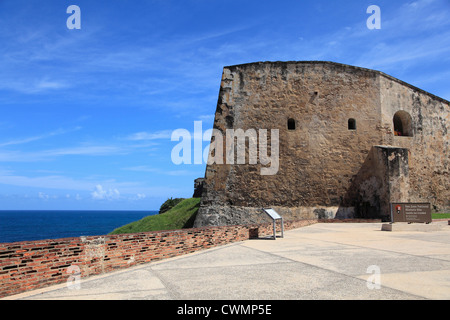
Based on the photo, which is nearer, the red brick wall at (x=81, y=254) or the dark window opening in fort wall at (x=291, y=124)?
the red brick wall at (x=81, y=254)

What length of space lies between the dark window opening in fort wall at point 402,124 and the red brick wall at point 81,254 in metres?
15.9

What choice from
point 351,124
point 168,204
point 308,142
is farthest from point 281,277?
point 168,204

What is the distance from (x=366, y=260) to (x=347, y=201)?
11.5 metres

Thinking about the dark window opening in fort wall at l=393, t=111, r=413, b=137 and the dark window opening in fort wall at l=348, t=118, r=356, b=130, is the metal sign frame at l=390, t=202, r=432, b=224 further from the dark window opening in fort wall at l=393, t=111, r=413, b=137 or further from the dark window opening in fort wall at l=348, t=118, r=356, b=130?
the dark window opening in fort wall at l=393, t=111, r=413, b=137

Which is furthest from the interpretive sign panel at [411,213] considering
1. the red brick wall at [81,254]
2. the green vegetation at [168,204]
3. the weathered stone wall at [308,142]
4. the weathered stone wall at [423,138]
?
the green vegetation at [168,204]

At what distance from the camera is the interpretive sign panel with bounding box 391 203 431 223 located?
1167 centimetres

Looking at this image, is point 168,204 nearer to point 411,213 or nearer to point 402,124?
point 402,124

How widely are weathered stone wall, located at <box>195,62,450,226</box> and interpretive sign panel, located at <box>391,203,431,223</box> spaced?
14.1 ft

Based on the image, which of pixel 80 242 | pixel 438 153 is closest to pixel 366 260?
pixel 80 242

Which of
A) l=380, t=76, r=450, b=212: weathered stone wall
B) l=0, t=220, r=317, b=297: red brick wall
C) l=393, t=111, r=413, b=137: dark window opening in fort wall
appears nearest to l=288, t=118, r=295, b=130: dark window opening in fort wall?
l=380, t=76, r=450, b=212: weathered stone wall

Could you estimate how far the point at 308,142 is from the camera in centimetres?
1711

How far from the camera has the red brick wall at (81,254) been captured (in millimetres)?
4590

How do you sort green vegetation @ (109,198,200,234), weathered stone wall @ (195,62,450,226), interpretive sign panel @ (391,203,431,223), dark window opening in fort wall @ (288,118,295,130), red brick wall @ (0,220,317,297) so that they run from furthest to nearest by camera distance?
green vegetation @ (109,198,200,234), dark window opening in fort wall @ (288,118,295,130), weathered stone wall @ (195,62,450,226), interpretive sign panel @ (391,203,431,223), red brick wall @ (0,220,317,297)

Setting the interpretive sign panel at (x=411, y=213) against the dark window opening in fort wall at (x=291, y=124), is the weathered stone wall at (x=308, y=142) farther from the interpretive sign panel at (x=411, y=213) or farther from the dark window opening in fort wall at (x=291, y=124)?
the interpretive sign panel at (x=411, y=213)
